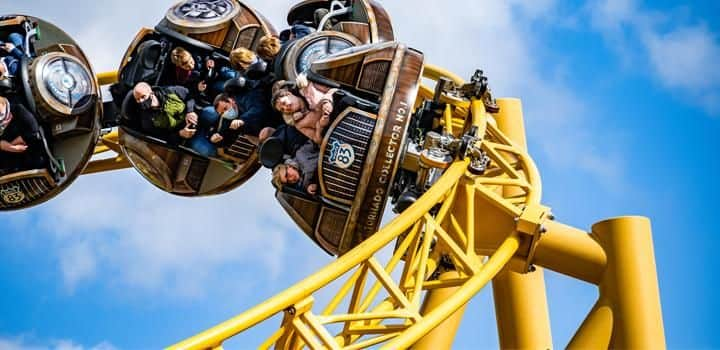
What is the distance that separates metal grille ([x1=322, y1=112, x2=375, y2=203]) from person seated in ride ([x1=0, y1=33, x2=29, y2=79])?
99.0 inches

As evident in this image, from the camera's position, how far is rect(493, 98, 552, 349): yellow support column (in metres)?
8.55

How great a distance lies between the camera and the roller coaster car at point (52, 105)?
8.62 m

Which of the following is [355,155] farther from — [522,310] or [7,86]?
[7,86]

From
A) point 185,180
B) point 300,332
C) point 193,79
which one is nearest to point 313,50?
point 193,79

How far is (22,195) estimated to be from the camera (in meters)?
8.98

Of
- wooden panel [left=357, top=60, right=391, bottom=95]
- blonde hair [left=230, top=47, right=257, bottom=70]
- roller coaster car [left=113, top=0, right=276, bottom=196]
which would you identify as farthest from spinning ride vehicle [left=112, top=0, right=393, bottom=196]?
wooden panel [left=357, top=60, right=391, bottom=95]

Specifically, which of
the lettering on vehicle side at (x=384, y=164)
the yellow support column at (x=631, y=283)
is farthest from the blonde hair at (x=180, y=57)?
the yellow support column at (x=631, y=283)

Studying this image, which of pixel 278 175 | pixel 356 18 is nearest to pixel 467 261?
pixel 278 175

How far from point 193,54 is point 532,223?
3074mm

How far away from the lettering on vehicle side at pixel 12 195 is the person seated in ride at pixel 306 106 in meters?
2.28

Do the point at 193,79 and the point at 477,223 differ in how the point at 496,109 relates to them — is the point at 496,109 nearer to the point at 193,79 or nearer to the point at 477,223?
the point at 477,223

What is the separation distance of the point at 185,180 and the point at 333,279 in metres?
3.29

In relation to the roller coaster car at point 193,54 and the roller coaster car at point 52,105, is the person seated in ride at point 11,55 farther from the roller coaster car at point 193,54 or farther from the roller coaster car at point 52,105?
the roller coaster car at point 193,54

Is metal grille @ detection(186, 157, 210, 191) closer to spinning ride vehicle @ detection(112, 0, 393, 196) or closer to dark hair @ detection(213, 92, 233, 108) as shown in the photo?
spinning ride vehicle @ detection(112, 0, 393, 196)
